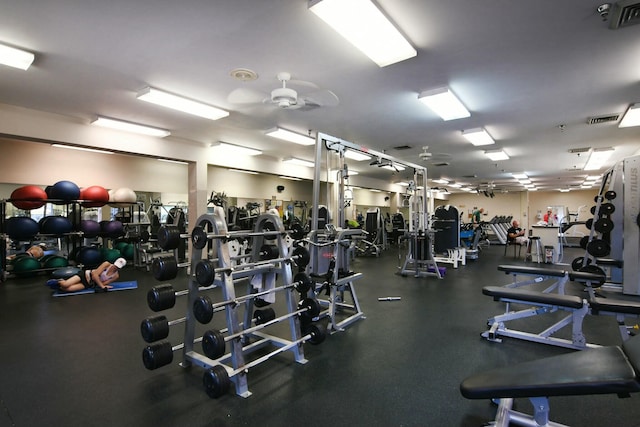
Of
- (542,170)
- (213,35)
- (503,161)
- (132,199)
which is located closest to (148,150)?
(132,199)

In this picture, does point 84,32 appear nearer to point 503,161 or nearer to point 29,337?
point 29,337

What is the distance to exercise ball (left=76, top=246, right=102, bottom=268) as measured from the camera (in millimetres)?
5449

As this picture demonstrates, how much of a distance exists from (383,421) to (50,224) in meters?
6.14

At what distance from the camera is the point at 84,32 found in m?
2.42

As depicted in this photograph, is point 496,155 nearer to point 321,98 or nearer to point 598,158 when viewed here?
point 598,158

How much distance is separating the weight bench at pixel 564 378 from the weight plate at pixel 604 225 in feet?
12.5

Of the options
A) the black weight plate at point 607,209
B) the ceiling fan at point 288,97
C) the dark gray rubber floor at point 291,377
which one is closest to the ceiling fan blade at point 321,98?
the ceiling fan at point 288,97

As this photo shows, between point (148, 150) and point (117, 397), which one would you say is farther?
point (148, 150)

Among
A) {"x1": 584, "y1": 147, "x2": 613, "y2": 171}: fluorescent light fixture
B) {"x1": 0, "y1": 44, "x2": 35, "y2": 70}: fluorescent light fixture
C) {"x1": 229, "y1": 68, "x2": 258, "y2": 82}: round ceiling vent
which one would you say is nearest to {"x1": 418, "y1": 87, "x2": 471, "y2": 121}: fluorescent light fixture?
{"x1": 229, "y1": 68, "x2": 258, "y2": 82}: round ceiling vent

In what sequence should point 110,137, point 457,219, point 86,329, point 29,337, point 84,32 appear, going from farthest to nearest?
point 457,219 < point 110,137 < point 86,329 < point 29,337 < point 84,32

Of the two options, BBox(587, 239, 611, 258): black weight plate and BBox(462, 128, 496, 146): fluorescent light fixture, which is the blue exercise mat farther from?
BBox(587, 239, 611, 258): black weight plate

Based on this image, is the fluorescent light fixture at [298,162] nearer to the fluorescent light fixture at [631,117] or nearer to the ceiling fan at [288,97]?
the ceiling fan at [288,97]

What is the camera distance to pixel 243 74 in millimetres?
3178

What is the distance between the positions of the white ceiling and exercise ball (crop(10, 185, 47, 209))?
1.61 m
